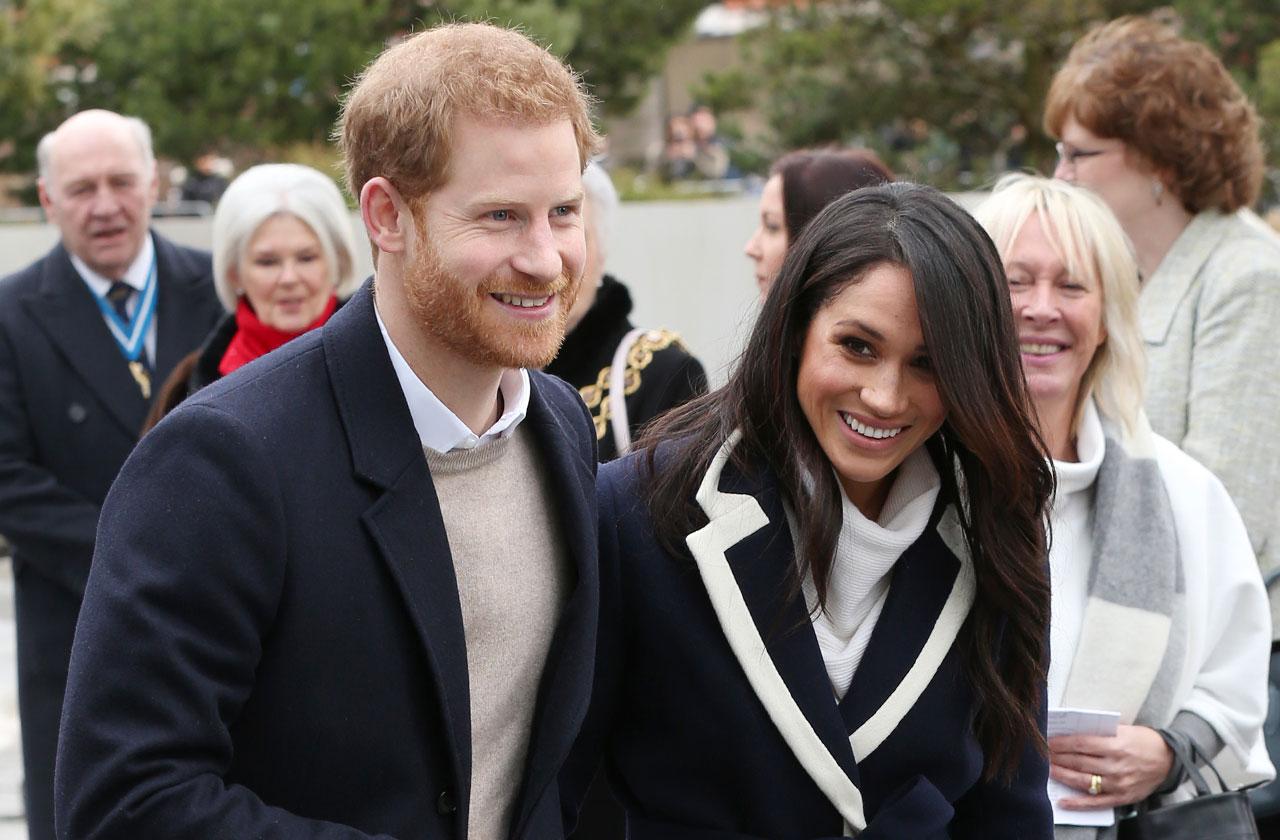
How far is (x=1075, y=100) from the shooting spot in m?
3.98

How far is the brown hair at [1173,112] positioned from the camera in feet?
12.8

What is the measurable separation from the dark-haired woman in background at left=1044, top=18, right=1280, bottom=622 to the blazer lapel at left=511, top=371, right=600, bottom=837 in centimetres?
189

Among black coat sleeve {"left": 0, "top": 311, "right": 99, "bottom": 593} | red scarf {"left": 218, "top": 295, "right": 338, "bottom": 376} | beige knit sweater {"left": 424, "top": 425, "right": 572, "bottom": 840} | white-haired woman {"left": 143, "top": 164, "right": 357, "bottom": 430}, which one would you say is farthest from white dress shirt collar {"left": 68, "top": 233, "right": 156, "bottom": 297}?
beige knit sweater {"left": 424, "top": 425, "right": 572, "bottom": 840}

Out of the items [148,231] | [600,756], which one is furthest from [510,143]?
[148,231]

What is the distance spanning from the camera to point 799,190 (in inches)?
159

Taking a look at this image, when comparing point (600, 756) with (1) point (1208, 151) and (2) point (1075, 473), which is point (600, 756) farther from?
(1) point (1208, 151)

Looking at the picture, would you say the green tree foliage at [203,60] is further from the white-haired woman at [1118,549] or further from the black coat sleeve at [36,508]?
the white-haired woman at [1118,549]

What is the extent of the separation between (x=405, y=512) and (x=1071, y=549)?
162 cm

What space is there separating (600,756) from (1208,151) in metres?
2.38

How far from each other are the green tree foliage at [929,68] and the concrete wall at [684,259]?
1.04m

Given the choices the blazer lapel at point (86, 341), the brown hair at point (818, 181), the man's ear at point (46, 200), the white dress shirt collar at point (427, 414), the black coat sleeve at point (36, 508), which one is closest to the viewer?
the white dress shirt collar at point (427, 414)

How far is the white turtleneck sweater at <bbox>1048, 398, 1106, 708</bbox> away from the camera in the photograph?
3.04 metres

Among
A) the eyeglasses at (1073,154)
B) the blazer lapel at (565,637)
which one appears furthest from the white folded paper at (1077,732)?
the eyeglasses at (1073,154)

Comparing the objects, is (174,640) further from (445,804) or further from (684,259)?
(684,259)
